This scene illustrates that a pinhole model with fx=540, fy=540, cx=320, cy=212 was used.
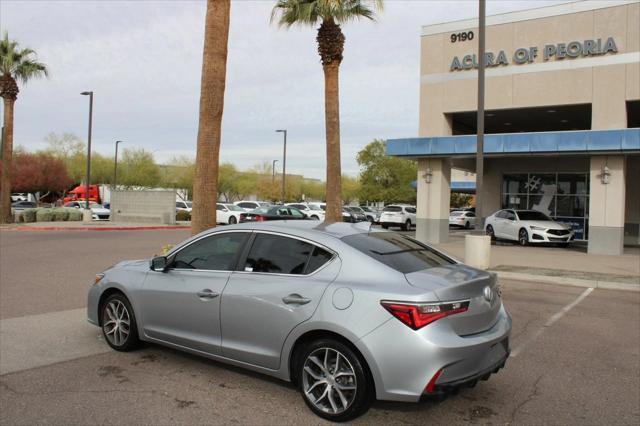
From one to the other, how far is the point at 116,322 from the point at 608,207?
17.6 metres

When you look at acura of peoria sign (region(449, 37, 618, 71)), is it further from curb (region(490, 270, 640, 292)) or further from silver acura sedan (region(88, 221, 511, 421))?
silver acura sedan (region(88, 221, 511, 421))

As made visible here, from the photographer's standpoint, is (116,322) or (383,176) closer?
(116,322)

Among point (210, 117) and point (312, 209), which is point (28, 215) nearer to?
point (312, 209)

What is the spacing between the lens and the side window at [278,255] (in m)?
Result: 4.55

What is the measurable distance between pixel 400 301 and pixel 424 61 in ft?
66.1

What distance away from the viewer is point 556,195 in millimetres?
24906

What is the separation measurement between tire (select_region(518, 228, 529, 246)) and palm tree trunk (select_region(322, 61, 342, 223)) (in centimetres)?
846

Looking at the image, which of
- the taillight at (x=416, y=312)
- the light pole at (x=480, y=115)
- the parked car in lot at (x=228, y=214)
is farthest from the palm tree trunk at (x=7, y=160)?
the taillight at (x=416, y=312)

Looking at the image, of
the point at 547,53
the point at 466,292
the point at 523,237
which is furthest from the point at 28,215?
the point at 466,292

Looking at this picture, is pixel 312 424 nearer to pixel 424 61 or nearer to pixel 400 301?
pixel 400 301

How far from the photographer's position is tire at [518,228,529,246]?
70.1 feet

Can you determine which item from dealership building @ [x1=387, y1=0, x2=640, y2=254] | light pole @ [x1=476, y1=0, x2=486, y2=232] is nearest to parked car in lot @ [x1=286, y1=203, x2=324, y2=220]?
dealership building @ [x1=387, y1=0, x2=640, y2=254]

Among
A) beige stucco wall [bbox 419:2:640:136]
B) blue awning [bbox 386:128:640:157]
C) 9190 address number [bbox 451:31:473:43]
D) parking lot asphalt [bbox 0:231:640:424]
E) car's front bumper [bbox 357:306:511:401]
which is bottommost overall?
parking lot asphalt [bbox 0:231:640:424]

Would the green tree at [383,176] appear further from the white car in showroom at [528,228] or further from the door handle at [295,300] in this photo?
the door handle at [295,300]
